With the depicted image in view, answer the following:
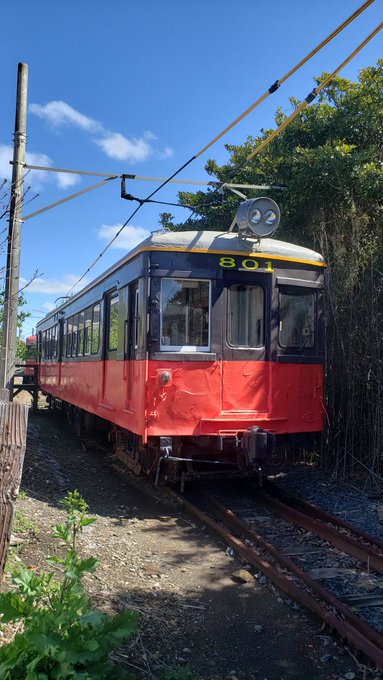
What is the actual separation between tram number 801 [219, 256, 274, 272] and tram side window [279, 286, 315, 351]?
0.38 m

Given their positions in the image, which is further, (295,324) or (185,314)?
A: (295,324)

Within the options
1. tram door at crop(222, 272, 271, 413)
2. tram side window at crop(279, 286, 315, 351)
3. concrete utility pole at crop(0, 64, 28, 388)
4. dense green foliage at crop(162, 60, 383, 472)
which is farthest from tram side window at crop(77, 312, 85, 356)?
tram side window at crop(279, 286, 315, 351)

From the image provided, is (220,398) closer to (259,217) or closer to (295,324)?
(295,324)

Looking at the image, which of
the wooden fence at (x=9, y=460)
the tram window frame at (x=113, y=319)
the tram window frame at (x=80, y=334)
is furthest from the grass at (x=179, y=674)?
the tram window frame at (x=80, y=334)

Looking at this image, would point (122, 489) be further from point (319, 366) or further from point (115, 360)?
point (319, 366)

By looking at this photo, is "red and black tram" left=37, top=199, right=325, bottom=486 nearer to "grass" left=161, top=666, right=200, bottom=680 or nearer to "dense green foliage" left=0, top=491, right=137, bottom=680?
"grass" left=161, top=666, right=200, bottom=680

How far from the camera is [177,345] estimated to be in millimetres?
6539

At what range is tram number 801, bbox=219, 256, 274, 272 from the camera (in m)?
Result: 6.71

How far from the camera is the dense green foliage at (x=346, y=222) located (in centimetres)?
807

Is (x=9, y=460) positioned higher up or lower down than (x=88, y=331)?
lower down

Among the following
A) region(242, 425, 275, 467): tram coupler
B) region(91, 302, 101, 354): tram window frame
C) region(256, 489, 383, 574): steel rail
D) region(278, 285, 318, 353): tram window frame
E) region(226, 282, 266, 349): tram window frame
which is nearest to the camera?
region(256, 489, 383, 574): steel rail

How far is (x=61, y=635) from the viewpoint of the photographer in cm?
265

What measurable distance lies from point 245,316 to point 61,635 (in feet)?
15.8

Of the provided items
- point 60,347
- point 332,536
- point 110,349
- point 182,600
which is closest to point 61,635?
point 182,600
